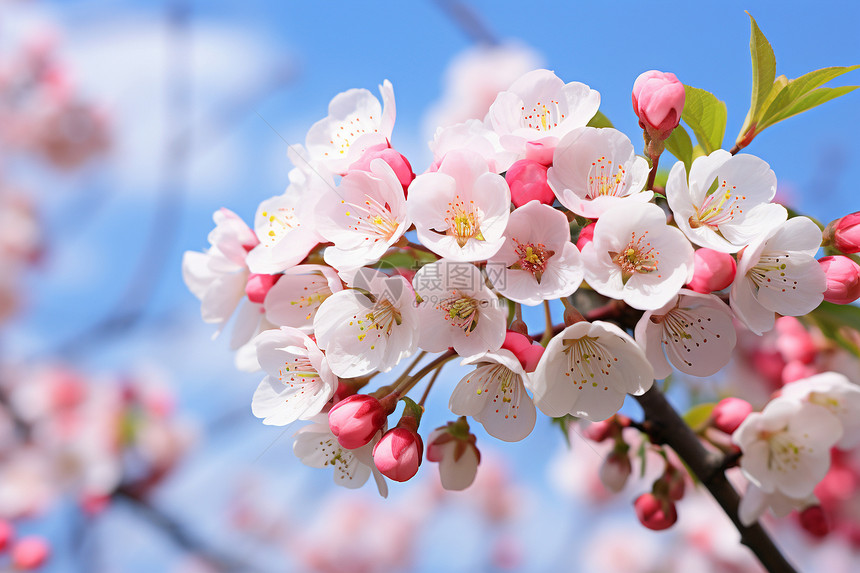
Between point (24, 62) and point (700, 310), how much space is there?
22.2 ft

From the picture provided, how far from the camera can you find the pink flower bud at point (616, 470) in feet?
4.35

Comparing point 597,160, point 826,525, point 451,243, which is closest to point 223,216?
point 451,243

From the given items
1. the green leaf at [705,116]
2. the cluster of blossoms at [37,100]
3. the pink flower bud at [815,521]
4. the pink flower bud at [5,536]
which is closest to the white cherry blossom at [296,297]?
the green leaf at [705,116]

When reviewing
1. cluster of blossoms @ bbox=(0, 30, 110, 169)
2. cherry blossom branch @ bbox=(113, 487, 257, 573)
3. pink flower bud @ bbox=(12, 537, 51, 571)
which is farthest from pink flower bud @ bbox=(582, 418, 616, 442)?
cluster of blossoms @ bbox=(0, 30, 110, 169)

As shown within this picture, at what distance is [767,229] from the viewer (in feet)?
2.74

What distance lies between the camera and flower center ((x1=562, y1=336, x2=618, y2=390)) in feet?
2.81

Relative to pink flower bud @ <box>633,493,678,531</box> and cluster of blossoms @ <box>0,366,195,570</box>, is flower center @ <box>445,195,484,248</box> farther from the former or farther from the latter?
cluster of blossoms @ <box>0,366,195,570</box>

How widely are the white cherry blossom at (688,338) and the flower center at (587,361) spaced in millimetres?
55

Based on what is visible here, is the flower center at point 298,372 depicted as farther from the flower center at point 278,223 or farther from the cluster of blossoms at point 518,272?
the flower center at point 278,223

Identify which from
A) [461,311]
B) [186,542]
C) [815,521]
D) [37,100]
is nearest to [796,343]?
[815,521]

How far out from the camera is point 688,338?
88 cm

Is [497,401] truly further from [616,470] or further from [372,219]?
[616,470]

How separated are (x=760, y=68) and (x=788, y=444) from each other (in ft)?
2.31

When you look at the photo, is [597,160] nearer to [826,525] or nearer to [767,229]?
[767,229]
